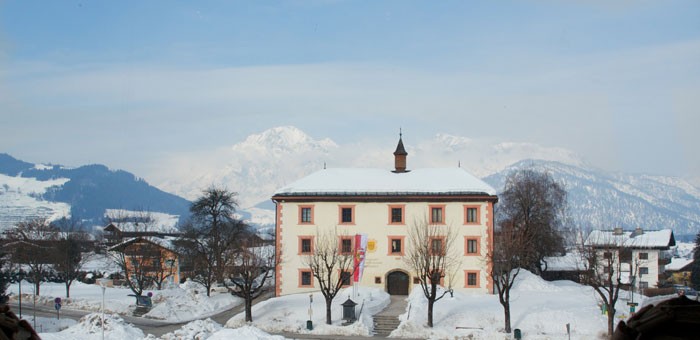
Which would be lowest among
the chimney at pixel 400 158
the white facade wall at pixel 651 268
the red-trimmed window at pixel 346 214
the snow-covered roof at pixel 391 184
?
the white facade wall at pixel 651 268

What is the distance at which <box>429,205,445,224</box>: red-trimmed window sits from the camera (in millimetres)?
54281

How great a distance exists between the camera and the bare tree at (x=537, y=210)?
6694 centimetres

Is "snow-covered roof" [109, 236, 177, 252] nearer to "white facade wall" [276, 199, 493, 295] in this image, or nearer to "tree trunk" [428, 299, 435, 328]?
"white facade wall" [276, 199, 493, 295]

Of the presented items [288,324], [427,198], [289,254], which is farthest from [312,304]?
[427,198]

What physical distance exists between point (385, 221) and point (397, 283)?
4.49m

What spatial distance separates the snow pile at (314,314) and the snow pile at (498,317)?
2162 millimetres

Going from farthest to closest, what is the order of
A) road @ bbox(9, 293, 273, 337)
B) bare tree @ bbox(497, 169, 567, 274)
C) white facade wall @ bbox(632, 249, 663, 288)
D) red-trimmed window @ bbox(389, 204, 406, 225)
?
white facade wall @ bbox(632, 249, 663, 288) < bare tree @ bbox(497, 169, 567, 274) < red-trimmed window @ bbox(389, 204, 406, 225) < road @ bbox(9, 293, 273, 337)

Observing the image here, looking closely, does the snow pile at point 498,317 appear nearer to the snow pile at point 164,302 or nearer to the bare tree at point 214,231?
the snow pile at point 164,302

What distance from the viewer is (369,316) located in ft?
145

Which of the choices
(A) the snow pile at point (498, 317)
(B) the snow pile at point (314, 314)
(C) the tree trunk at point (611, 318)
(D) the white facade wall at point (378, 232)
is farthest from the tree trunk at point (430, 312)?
(D) the white facade wall at point (378, 232)

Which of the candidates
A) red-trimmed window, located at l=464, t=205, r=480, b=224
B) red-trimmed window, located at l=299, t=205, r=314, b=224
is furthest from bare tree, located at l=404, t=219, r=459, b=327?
red-trimmed window, located at l=299, t=205, r=314, b=224

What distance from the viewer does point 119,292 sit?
65.6m

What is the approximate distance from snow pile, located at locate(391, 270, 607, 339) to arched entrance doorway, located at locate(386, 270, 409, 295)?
424cm

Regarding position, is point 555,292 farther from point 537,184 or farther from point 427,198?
point 537,184
